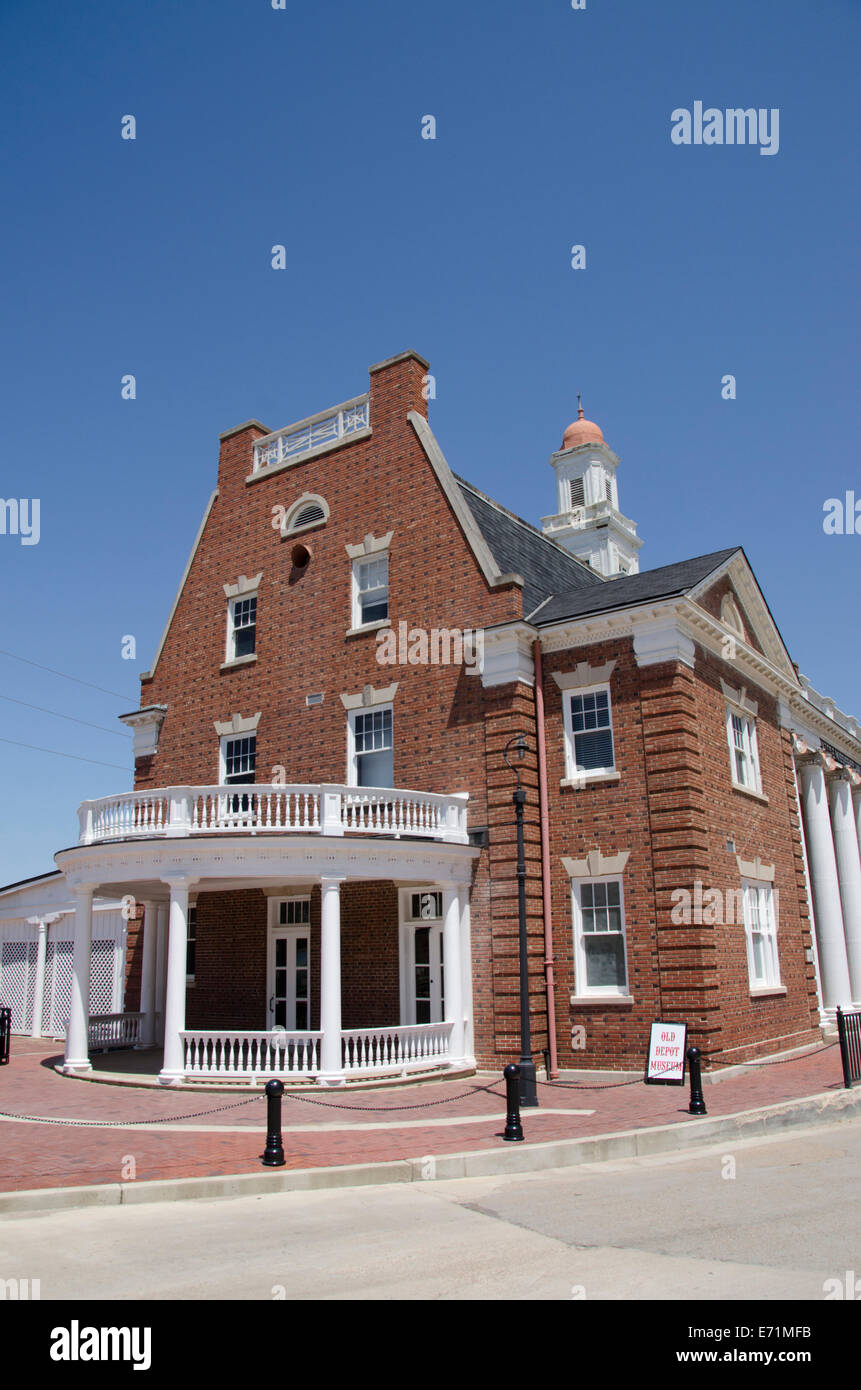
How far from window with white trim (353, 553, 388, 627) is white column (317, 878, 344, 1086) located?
22.0 ft

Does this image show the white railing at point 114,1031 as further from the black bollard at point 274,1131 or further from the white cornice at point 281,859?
the black bollard at point 274,1131

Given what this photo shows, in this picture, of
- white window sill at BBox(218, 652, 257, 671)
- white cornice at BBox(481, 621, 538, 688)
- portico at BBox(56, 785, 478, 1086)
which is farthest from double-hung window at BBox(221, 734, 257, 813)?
white cornice at BBox(481, 621, 538, 688)

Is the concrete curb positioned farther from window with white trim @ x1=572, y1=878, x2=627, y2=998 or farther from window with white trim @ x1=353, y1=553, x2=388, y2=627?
window with white trim @ x1=353, y1=553, x2=388, y2=627

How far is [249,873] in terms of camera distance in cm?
1750

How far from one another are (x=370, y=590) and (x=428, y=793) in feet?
17.7

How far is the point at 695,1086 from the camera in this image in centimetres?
1331

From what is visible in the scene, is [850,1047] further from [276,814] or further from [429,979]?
[276,814]

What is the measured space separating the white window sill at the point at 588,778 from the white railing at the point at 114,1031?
10.9 meters

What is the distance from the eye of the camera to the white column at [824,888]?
26.1 m

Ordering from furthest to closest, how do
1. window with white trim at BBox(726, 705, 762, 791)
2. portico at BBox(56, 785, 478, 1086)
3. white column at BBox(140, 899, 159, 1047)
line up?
white column at BBox(140, 899, 159, 1047) < window with white trim at BBox(726, 705, 762, 791) < portico at BBox(56, 785, 478, 1086)

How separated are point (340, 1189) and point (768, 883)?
14000mm

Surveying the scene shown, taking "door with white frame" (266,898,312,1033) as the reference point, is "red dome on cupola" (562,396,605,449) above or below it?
above

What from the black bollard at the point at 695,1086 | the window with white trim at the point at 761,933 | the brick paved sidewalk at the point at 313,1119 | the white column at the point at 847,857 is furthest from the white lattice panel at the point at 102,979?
the white column at the point at 847,857

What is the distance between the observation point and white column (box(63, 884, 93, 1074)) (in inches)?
742
